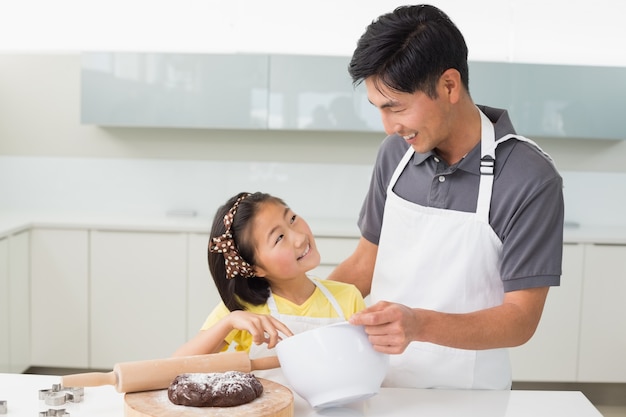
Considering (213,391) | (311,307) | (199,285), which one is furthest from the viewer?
(199,285)

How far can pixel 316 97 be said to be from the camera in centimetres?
415

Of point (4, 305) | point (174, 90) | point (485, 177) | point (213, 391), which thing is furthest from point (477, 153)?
point (4, 305)

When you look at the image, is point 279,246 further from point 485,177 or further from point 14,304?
point 14,304

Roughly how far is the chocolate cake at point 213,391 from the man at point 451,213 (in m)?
0.35

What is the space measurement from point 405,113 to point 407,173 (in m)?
0.28

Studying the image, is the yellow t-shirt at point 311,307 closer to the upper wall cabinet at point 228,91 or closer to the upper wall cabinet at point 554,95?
the upper wall cabinet at point 228,91

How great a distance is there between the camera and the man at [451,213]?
1.74 metres

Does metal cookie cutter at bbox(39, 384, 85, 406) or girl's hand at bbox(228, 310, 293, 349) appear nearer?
metal cookie cutter at bbox(39, 384, 85, 406)

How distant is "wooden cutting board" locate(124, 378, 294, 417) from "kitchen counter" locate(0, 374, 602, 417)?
0.27 feet

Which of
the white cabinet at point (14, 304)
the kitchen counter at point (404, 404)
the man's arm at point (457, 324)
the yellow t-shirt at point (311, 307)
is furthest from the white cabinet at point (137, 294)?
the man's arm at point (457, 324)

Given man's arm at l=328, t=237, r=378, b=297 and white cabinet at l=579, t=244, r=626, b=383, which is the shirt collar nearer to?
man's arm at l=328, t=237, r=378, b=297

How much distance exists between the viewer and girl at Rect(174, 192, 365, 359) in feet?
6.23

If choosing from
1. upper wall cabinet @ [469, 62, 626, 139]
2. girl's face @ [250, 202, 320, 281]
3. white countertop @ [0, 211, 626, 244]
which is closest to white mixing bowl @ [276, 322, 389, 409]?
girl's face @ [250, 202, 320, 281]

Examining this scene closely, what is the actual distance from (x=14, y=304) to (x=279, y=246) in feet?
8.09
